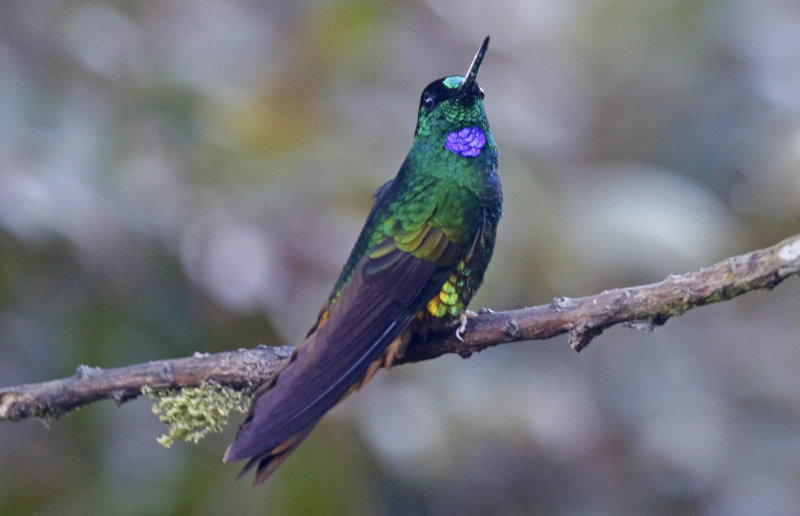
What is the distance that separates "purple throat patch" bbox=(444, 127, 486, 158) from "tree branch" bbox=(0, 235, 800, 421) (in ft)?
1.93

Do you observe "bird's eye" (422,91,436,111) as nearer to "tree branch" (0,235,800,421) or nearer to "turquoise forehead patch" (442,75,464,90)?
"turquoise forehead patch" (442,75,464,90)

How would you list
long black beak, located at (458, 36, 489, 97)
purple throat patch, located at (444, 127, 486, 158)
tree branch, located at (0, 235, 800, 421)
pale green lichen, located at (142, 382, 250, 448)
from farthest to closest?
purple throat patch, located at (444, 127, 486, 158), long black beak, located at (458, 36, 489, 97), pale green lichen, located at (142, 382, 250, 448), tree branch, located at (0, 235, 800, 421)

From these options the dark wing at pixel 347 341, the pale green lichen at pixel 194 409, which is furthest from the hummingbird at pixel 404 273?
the pale green lichen at pixel 194 409

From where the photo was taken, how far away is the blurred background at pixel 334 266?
4.05m

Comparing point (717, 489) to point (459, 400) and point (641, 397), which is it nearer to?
point (641, 397)

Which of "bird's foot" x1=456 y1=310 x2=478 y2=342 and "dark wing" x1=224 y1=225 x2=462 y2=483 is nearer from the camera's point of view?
"dark wing" x1=224 y1=225 x2=462 y2=483

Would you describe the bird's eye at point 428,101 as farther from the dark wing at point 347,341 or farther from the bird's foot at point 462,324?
the bird's foot at point 462,324

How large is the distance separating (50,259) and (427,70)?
2895 millimetres

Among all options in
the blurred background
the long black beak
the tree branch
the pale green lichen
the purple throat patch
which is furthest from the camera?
the blurred background

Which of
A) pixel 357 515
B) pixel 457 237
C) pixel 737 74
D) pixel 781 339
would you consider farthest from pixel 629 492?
pixel 737 74

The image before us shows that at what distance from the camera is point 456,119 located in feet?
11.0

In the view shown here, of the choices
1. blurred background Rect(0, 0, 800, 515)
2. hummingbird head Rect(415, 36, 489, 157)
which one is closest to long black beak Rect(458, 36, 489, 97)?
hummingbird head Rect(415, 36, 489, 157)

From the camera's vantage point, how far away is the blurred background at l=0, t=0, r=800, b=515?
13.3ft

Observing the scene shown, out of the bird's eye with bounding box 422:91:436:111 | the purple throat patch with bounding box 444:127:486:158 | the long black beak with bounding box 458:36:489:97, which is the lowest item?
the purple throat patch with bounding box 444:127:486:158
